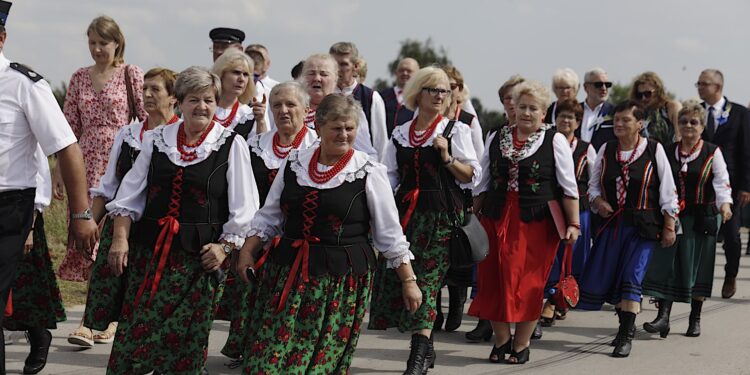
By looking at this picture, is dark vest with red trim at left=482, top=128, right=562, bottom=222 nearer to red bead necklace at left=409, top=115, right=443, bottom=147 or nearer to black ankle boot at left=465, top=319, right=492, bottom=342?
red bead necklace at left=409, top=115, right=443, bottom=147

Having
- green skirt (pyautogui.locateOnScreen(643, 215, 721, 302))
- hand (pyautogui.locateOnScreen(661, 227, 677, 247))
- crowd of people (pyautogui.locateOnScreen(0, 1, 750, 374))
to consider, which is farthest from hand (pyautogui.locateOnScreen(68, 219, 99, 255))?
green skirt (pyautogui.locateOnScreen(643, 215, 721, 302))

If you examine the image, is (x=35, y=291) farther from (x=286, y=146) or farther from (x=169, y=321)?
(x=286, y=146)

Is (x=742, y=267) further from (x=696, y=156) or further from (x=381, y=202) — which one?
(x=381, y=202)

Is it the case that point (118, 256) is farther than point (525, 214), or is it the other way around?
point (525, 214)

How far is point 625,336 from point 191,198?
3.55 metres

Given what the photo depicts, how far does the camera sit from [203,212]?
17.0 ft

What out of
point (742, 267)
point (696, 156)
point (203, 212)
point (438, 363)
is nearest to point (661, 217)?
point (696, 156)

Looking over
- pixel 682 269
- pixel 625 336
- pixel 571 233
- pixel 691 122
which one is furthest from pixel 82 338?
pixel 691 122

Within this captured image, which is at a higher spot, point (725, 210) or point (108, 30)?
point (108, 30)

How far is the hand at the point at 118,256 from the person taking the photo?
5086 millimetres

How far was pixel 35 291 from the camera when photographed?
5.99 m

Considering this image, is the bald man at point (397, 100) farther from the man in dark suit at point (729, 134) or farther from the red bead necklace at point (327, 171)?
the red bead necklace at point (327, 171)

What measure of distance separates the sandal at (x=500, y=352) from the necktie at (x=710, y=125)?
14.5 ft

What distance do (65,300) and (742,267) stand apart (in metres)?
8.36
